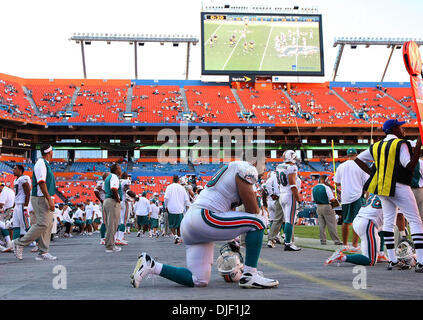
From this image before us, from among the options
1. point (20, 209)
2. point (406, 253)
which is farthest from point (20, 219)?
point (406, 253)

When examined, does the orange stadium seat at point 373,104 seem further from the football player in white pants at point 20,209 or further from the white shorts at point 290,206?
the football player in white pants at point 20,209

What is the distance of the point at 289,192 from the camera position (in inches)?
421

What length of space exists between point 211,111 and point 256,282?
51358 millimetres

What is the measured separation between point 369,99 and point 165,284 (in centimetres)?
6013

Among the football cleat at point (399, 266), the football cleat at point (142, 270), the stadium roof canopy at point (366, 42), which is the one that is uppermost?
the stadium roof canopy at point (366, 42)

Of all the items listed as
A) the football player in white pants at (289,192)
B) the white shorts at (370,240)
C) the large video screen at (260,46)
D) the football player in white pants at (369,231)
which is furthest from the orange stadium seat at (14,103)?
the white shorts at (370,240)

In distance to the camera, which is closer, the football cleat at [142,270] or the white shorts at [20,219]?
the football cleat at [142,270]

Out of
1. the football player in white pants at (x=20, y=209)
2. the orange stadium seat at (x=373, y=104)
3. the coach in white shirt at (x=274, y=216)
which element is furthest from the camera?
the orange stadium seat at (x=373, y=104)

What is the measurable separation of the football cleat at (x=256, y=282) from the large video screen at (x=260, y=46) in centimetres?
4695

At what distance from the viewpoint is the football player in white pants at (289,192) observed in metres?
10.4

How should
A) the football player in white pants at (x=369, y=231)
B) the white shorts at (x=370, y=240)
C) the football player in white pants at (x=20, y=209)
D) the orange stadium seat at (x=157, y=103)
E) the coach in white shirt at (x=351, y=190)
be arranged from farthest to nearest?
the orange stadium seat at (x=157, y=103) → the football player in white pants at (x=20, y=209) → the coach in white shirt at (x=351, y=190) → the white shorts at (x=370, y=240) → the football player in white pants at (x=369, y=231)

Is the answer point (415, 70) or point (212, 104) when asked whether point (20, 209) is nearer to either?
point (415, 70)

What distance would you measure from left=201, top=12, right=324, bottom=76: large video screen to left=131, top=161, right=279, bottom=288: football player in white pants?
153 ft

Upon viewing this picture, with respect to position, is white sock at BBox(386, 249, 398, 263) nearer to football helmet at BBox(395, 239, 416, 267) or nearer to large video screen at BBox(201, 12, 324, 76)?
football helmet at BBox(395, 239, 416, 267)
